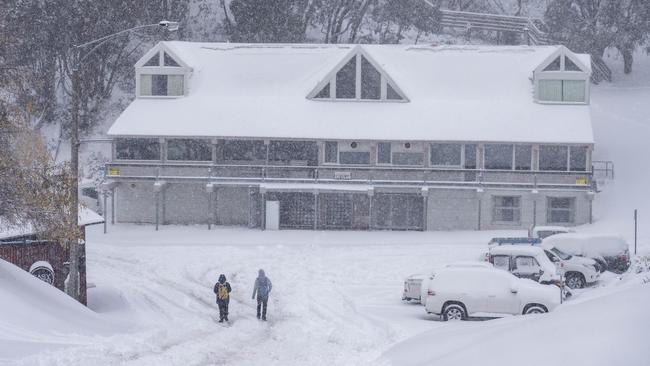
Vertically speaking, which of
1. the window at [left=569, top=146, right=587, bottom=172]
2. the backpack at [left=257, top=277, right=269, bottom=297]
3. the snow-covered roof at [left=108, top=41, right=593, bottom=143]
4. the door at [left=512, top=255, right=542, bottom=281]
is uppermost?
the snow-covered roof at [left=108, top=41, right=593, bottom=143]

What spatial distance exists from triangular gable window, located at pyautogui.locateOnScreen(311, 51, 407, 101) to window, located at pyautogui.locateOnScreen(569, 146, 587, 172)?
9.22 metres

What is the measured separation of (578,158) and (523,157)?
8.97ft

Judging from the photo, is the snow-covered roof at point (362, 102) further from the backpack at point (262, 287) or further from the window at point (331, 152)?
the backpack at point (262, 287)

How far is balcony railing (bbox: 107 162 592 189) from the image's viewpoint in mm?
46406

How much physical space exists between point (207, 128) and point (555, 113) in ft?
59.9

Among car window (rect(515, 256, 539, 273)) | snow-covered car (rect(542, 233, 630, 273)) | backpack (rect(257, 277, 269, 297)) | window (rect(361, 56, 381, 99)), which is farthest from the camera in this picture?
window (rect(361, 56, 381, 99))

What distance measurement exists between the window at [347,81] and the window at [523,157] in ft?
30.6

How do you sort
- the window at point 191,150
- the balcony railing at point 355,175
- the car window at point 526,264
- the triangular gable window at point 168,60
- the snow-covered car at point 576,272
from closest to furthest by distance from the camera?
the car window at point 526,264
the snow-covered car at point 576,272
the balcony railing at point 355,175
the window at point 191,150
the triangular gable window at point 168,60

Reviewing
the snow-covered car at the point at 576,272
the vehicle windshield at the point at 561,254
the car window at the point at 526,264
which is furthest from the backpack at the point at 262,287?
the vehicle windshield at the point at 561,254

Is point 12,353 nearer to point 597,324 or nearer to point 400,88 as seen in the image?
point 597,324

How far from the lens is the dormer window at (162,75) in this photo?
165 ft

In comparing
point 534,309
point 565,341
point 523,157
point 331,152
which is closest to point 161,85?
point 331,152

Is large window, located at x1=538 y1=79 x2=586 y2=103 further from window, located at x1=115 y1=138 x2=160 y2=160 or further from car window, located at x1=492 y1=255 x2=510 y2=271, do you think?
car window, located at x1=492 y1=255 x2=510 y2=271

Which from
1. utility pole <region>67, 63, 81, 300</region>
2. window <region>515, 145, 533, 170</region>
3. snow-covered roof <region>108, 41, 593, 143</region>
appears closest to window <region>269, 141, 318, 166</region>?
snow-covered roof <region>108, 41, 593, 143</region>
